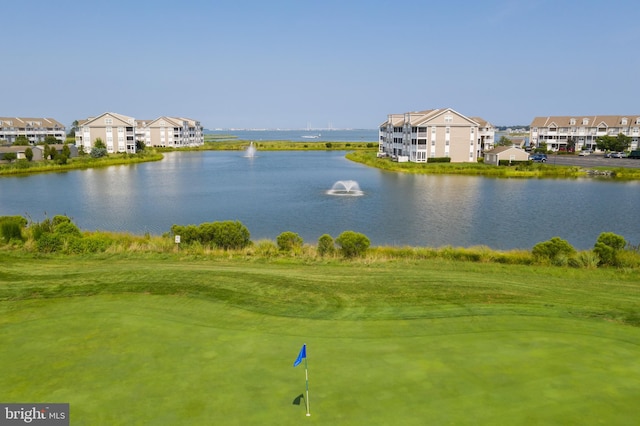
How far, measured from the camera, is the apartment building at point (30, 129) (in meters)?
139

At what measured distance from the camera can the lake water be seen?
34.7 metres

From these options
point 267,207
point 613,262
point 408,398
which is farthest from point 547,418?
point 267,207

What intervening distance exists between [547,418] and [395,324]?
5353 mm

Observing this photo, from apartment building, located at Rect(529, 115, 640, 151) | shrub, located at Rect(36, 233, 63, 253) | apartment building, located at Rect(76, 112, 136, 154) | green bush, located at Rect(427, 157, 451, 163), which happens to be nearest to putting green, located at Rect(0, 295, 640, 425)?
shrub, located at Rect(36, 233, 63, 253)

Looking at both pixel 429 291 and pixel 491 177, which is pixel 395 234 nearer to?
pixel 429 291

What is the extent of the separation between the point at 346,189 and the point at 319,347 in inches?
1801

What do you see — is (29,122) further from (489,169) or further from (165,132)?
(489,169)

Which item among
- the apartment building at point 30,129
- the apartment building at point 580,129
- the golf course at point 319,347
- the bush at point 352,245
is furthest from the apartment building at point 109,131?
the golf course at point 319,347

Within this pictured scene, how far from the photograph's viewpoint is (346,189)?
185 feet

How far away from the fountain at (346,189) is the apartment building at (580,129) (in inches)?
3159

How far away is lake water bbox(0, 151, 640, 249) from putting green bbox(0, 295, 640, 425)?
61.4 ft

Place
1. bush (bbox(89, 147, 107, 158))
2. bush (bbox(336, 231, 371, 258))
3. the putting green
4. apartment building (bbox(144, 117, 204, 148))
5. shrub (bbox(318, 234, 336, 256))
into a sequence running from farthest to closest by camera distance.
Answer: apartment building (bbox(144, 117, 204, 148)), bush (bbox(89, 147, 107, 158)), shrub (bbox(318, 234, 336, 256)), bush (bbox(336, 231, 371, 258)), the putting green

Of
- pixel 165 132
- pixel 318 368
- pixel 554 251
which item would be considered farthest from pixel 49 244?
pixel 165 132

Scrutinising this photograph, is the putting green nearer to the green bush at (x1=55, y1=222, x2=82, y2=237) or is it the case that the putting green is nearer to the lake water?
the green bush at (x1=55, y1=222, x2=82, y2=237)
